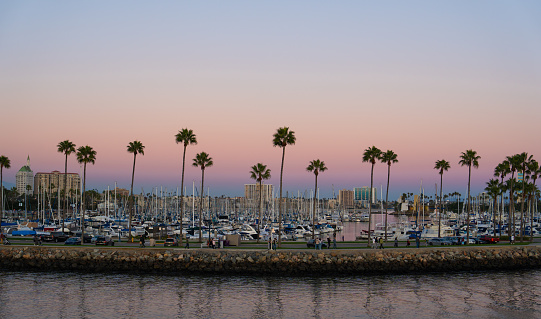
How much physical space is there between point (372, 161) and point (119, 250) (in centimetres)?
4023

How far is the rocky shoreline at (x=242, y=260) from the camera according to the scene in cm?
5550

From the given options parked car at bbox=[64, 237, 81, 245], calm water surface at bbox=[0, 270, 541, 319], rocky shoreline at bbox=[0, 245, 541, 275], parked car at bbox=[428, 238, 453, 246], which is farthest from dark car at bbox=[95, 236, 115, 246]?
parked car at bbox=[428, 238, 453, 246]

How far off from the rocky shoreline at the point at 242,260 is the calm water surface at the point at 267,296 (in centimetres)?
279

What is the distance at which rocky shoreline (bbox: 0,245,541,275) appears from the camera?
55.5 m

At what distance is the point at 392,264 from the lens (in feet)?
186

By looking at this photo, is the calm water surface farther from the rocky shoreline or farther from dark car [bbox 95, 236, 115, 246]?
dark car [bbox 95, 236, 115, 246]

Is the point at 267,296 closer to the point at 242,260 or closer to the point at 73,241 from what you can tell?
the point at 242,260

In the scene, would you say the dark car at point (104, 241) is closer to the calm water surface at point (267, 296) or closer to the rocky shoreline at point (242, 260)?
the rocky shoreline at point (242, 260)

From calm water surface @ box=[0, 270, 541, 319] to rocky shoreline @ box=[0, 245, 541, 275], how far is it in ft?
9.15

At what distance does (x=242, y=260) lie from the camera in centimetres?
5594

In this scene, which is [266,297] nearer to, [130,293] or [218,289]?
[218,289]

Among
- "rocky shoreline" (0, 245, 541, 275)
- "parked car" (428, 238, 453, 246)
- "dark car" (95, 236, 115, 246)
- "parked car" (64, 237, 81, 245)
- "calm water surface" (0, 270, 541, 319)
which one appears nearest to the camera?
"calm water surface" (0, 270, 541, 319)

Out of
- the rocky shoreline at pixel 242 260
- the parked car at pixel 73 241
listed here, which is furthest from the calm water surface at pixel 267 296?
the parked car at pixel 73 241

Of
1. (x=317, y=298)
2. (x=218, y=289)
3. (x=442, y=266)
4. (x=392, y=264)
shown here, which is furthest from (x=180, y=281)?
(x=442, y=266)
